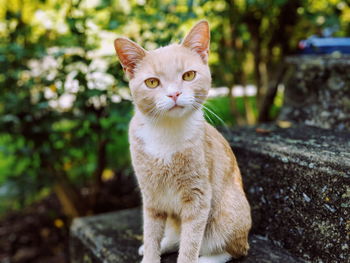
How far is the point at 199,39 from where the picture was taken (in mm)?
1676

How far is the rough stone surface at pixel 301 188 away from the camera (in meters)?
1.64

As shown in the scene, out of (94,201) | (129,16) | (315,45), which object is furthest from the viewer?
(94,201)

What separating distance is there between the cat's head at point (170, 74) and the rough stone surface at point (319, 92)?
1226 millimetres

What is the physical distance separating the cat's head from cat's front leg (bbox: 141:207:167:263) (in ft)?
1.66

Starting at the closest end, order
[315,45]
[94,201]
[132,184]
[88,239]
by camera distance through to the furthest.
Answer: [88,239] < [315,45] < [94,201] < [132,184]

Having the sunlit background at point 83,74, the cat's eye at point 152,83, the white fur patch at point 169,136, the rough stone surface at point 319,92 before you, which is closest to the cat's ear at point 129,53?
the cat's eye at point 152,83

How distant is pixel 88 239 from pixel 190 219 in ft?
3.36

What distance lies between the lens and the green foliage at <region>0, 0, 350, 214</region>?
257 centimetres

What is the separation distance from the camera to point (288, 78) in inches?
115

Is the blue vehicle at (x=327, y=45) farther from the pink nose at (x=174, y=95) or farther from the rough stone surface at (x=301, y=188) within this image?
the pink nose at (x=174, y=95)

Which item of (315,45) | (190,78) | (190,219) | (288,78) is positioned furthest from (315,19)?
(190,219)

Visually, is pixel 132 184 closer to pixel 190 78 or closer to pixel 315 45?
pixel 315 45

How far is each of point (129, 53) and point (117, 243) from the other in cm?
120

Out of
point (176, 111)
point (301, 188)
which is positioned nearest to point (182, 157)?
point (176, 111)
